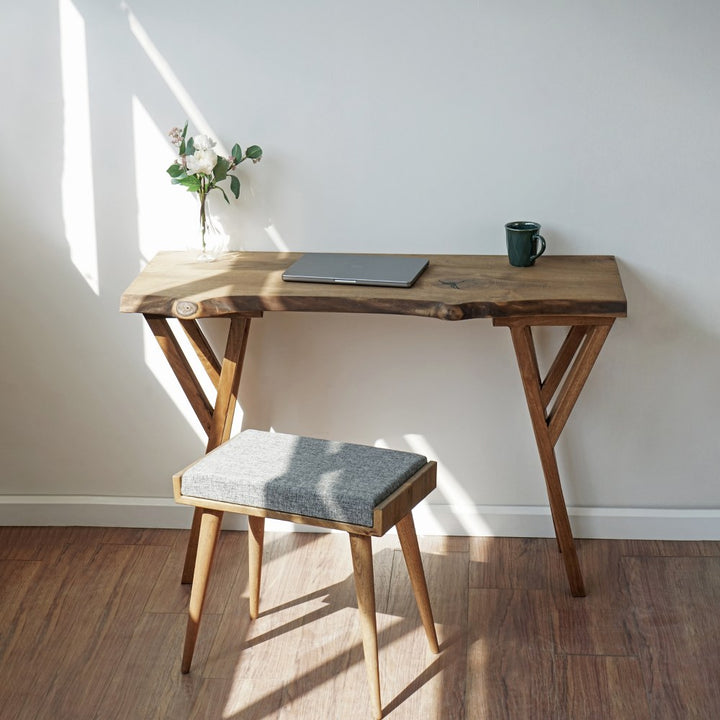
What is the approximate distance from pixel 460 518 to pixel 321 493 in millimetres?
895

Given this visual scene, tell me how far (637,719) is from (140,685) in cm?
113

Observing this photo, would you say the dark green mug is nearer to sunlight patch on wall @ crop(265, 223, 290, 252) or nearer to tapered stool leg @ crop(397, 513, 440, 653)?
sunlight patch on wall @ crop(265, 223, 290, 252)

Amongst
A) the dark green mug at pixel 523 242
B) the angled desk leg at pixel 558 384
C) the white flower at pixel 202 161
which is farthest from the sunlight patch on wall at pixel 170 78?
the angled desk leg at pixel 558 384

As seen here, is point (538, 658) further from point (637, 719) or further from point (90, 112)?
point (90, 112)

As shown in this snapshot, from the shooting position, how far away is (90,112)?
2.62 meters

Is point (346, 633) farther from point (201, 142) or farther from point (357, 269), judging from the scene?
point (201, 142)

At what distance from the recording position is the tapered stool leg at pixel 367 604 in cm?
211

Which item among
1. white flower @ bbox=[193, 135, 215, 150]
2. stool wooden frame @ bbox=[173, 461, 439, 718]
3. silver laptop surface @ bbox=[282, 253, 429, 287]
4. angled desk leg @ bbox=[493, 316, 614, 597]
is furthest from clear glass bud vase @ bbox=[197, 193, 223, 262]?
angled desk leg @ bbox=[493, 316, 614, 597]

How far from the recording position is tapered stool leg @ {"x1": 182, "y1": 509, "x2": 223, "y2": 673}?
2271mm

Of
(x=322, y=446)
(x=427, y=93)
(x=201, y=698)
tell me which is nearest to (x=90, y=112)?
(x=427, y=93)

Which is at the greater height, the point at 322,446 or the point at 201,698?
the point at 322,446

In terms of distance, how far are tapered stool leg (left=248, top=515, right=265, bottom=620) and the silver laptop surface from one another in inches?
24.8

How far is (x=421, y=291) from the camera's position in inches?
92.7

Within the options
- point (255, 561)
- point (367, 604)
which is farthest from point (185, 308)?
point (367, 604)
